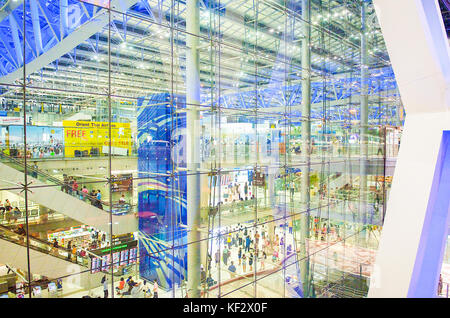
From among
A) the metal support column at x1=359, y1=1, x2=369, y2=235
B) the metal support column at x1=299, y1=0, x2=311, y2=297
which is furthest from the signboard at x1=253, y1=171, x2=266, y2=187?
the metal support column at x1=359, y1=1, x2=369, y2=235

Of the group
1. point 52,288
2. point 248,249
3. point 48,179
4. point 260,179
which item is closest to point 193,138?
point 260,179

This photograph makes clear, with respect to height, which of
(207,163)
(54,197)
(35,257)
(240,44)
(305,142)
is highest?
(240,44)

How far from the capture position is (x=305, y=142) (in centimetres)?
596

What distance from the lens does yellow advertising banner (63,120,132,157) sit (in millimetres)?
6395

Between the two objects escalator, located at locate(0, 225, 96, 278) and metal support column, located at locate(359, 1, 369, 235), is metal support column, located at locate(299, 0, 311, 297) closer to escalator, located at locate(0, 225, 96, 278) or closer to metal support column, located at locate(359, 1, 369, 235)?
metal support column, located at locate(359, 1, 369, 235)

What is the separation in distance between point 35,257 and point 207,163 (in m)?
2.37

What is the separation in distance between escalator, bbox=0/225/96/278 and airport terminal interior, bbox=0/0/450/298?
0.05ft

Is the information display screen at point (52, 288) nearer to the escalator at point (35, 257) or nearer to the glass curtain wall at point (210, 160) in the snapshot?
the glass curtain wall at point (210, 160)

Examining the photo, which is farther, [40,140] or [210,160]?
[40,140]

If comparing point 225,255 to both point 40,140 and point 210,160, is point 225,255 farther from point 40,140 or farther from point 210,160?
point 40,140
